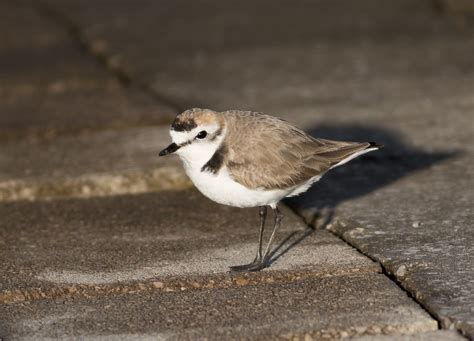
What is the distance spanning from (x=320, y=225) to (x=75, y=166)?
6.15 feet

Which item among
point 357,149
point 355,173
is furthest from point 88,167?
point 357,149

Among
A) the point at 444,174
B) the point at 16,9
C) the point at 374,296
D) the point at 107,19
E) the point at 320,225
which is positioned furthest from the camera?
the point at 16,9

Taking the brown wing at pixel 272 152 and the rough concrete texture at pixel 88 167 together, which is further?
the rough concrete texture at pixel 88 167

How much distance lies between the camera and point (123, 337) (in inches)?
152

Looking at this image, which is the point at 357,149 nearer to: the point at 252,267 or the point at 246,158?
the point at 246,158

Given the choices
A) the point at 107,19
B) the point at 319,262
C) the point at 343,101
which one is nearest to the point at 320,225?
the point at 319,262

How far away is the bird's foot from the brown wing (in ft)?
1.21

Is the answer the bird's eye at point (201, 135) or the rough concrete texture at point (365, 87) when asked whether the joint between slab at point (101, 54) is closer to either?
the rough concrete texture at point (365, 87)

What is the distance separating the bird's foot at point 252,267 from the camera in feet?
15.0

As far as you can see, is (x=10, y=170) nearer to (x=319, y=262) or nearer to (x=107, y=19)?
(x=319, y=262)

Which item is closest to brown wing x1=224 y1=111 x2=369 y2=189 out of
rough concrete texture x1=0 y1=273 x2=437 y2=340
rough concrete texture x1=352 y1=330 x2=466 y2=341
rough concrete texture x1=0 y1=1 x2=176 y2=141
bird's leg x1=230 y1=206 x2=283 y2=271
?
bird's leg x1=230 y1=206 x2=283 y2=271

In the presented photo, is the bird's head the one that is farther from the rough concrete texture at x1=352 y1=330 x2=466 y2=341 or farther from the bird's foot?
the rough concrete texture at x1=352 y1=330 x2=466 y2=341

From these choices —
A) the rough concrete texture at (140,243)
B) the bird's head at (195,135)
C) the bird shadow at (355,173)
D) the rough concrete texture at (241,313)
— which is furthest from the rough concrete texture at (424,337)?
the bird's head at (195,135)

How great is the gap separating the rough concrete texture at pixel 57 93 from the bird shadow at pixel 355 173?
148 centimetres
